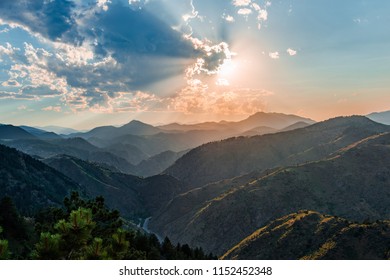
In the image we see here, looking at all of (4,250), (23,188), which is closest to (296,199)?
(23,188)

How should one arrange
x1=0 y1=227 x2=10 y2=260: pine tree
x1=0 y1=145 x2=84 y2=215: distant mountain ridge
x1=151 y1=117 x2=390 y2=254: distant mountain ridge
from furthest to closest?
1. x1=0 y1=145 x2=84 y2=215: distant mountain ridge
2. x1=151 y1=117 x2=390 y2=254: distant mountain ridge
3. x1=0 y1=227 x2=10 y2=260: pine tree

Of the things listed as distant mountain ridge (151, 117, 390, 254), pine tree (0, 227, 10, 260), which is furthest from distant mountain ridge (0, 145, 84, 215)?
pine tree (0, 227, 10, 260)

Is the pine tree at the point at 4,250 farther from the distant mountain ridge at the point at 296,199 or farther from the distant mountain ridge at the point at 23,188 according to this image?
the distant mountain ridge at the point at 23,188

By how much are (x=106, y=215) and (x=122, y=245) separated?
12.1 metres

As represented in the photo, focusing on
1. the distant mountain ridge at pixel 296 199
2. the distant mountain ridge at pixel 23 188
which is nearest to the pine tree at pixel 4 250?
the distant mountain ridge at pixel 296 199

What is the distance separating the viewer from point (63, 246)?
1156 centimetres

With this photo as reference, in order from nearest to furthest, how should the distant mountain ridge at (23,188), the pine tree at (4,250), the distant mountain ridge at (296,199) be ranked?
the pine tree at (4,250) < the distant mountain ridge at (296,199) < the distant mountain ridge at (23,188)

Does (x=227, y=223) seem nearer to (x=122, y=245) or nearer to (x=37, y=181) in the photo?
(x=37, y=181)

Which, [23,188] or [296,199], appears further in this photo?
[23,188]

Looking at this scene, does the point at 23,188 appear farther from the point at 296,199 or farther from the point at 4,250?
the point at 4,250

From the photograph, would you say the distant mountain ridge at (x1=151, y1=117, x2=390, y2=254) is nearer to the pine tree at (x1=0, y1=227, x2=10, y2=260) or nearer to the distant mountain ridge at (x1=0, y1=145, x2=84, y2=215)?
the distant mountain ridge at (x1=0, y1=145, x2=84, y2=215)
